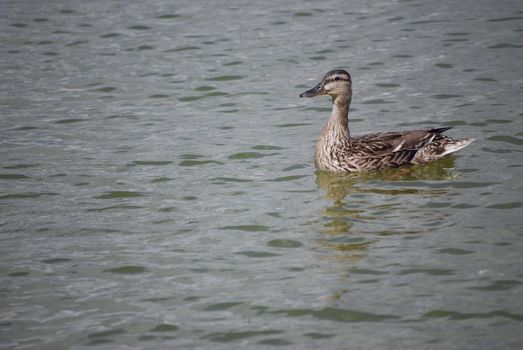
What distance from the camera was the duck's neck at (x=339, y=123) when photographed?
12.8 metres

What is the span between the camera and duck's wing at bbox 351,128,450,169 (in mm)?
12359

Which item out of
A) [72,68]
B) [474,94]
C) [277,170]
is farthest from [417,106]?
[72,68]

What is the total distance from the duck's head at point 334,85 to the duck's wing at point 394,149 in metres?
0.98

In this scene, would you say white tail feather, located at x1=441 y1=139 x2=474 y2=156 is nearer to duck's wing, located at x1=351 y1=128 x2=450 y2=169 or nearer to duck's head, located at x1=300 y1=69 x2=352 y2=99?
duck's wing, located at x1=351 y1=128 x2=450 y2=169

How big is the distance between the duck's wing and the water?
7.9 inches

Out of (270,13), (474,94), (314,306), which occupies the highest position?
(270,13)

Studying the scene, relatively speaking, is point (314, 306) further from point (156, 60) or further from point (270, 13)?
point (270, 13)

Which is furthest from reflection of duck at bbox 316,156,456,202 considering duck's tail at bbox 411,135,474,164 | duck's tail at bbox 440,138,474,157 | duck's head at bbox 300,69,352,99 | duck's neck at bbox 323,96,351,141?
duck's head at bbox 300,69,352,99

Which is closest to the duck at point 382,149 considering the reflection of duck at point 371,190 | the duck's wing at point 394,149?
the duck's wing at point 394,149

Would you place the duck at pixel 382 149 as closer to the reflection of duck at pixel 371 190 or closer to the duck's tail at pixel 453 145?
the duck's tail at pixel 453 145

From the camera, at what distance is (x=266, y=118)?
15.0 metres

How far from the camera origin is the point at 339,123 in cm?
1294

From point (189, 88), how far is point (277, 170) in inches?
188

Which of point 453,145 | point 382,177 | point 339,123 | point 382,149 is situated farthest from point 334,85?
point 453,145
